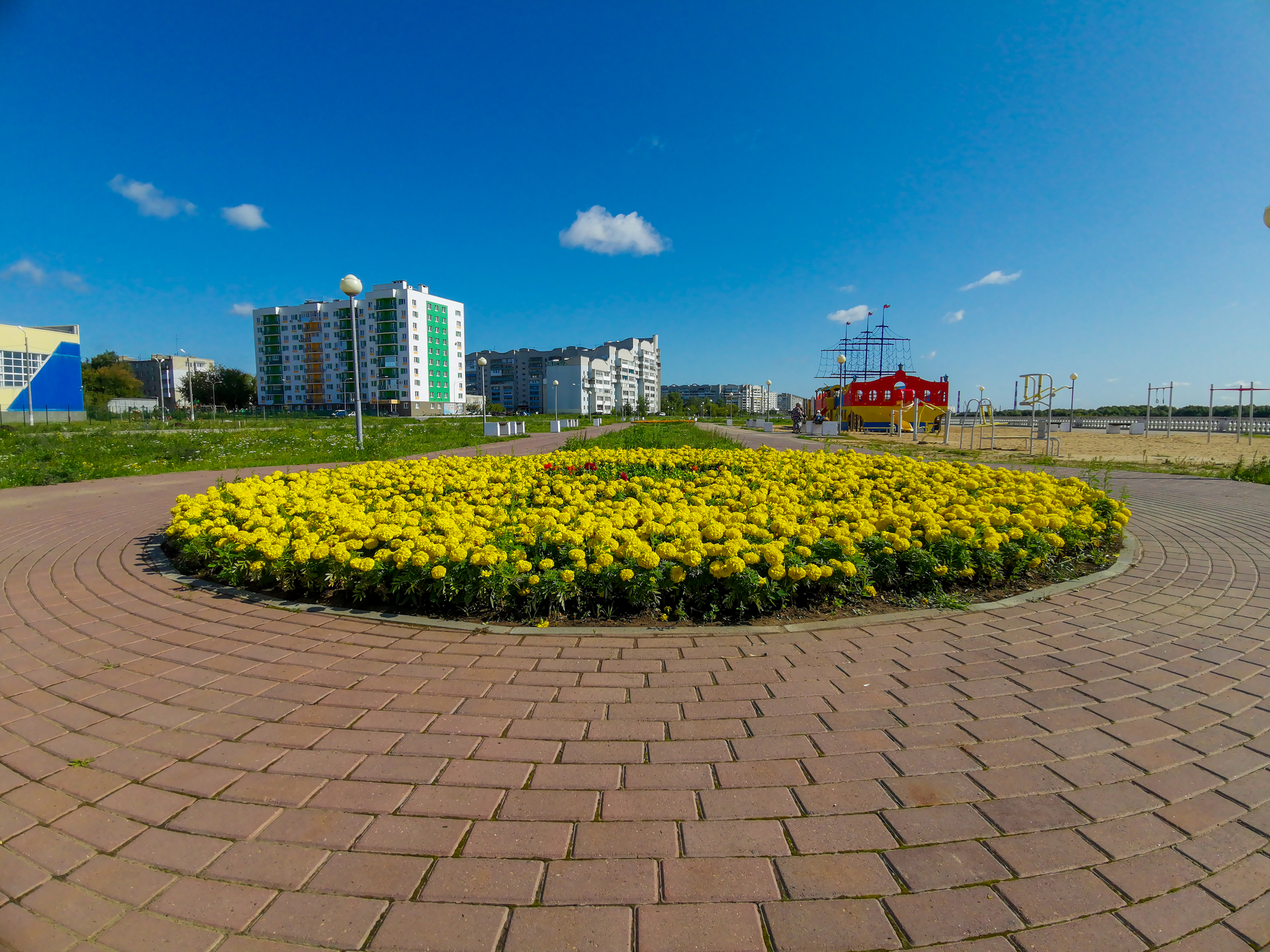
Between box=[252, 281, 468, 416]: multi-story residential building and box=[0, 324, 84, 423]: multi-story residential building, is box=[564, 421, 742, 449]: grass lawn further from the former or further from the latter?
box=[252, 281, 468, 416]: multi-story residential building

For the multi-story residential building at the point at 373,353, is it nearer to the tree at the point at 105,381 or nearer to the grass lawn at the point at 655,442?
the tree at the point at 105,381

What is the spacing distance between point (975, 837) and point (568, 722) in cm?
156

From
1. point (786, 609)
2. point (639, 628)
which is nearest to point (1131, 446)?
point (786, 609)

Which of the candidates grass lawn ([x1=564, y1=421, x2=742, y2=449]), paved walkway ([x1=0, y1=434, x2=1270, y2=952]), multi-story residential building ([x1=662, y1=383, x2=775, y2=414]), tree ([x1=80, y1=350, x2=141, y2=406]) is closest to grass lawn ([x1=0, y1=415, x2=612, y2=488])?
grass lawn ([x1=564, y1=421, x2=742, y2=449])

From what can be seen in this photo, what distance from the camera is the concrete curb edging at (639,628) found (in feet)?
11.9

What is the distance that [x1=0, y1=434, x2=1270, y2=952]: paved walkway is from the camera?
162 cm

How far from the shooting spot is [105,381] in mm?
82625

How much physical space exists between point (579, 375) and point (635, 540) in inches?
3811

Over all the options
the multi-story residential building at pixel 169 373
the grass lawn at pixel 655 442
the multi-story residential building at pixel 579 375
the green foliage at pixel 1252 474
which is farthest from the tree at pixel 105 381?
the green foliage at pixel 1252 474

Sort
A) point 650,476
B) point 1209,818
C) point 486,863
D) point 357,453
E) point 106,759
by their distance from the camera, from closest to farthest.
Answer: point 486,863 → point 1209,818 → point 106,759 → point 650,476 → point 357,453

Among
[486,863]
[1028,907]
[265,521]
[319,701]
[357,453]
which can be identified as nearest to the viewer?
[1028,907]

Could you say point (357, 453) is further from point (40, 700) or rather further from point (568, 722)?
point (568, 722)

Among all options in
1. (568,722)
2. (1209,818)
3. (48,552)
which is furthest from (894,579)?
(48,552)

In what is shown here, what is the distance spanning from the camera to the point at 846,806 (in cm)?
207
